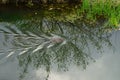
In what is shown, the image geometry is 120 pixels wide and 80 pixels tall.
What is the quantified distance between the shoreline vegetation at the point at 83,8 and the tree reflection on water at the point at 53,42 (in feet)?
1.28

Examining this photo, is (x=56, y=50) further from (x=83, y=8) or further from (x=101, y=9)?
(x=83, y=8)

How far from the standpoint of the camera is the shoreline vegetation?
8.48 meters

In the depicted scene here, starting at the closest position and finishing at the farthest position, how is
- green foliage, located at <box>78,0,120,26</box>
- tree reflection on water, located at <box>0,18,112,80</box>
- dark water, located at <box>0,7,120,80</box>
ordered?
dark water, located at <box>0,7,120,80</box>
tree reflection on water, located at <box>0,18,112,80</box>
green foliage, located at <box>78,0,120,26</box>

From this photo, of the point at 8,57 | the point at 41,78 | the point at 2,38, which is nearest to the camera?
the point at 41,78

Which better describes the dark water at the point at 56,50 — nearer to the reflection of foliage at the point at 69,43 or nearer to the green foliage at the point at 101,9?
the reflection of foliage at the point at 69,43

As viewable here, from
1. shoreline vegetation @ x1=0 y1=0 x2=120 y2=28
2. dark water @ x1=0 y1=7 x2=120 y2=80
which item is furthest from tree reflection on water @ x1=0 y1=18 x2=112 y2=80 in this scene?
shoreline vegetation @ x1=0 y1=0 x2=120 y2=28

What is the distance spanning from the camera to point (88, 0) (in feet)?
29.5

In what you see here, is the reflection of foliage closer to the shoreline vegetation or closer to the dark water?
the dark water

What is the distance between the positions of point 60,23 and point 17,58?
246 cm

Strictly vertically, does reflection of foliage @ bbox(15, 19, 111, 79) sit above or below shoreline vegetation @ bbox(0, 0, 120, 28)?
below

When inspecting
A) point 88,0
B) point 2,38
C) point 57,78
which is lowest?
point 57,78

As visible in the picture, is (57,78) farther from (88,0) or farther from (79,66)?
(88,0)

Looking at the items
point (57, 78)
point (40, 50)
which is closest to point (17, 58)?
point (40, 50)

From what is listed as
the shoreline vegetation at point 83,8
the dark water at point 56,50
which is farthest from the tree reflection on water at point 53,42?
the shoreline vegetation at point 83,8
